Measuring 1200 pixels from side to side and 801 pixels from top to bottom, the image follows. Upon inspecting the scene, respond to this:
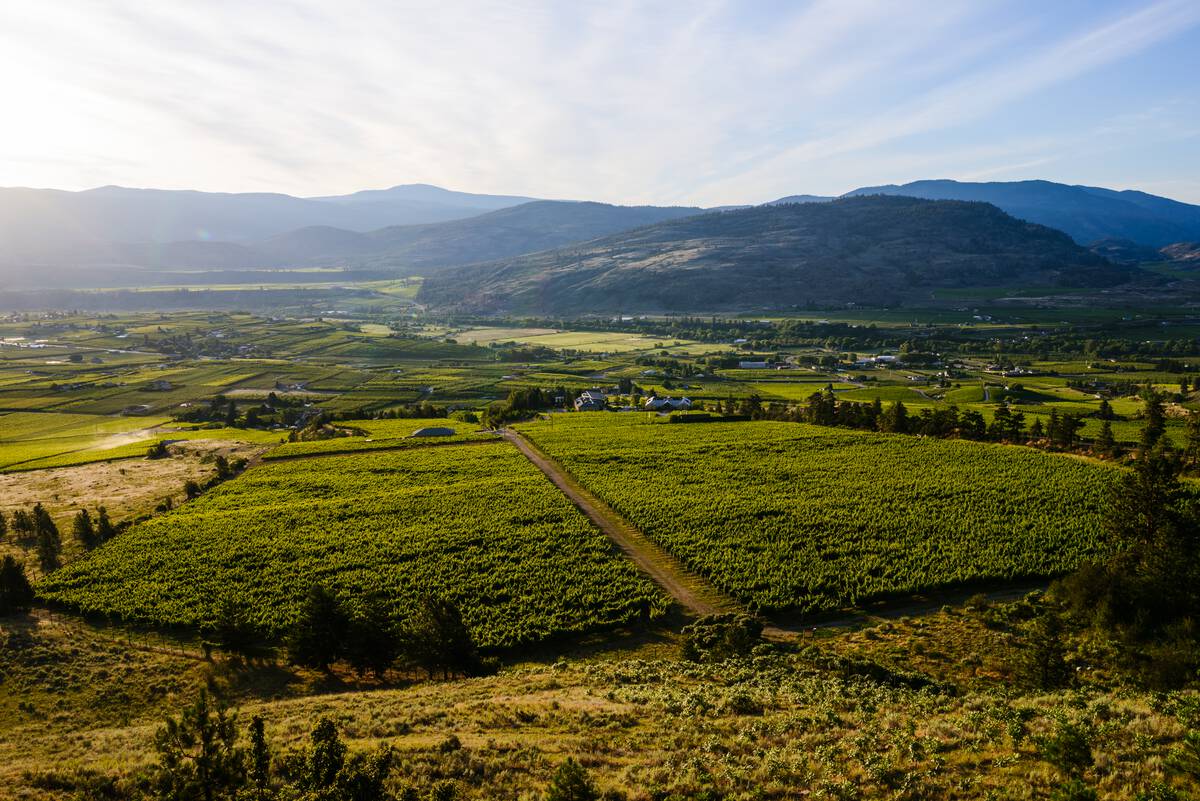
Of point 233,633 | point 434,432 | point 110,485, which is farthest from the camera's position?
point 434,432

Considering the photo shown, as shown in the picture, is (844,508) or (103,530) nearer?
(103,530)

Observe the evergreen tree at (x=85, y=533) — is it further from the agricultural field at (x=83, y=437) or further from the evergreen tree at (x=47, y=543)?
the agricultural field at (x=83, y=437)

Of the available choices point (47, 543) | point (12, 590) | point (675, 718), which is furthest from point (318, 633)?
point (47, 543)

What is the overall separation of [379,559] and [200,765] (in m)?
32.2

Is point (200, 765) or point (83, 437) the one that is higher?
point (200, 765)

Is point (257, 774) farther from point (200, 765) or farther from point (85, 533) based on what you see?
point (85, 533)

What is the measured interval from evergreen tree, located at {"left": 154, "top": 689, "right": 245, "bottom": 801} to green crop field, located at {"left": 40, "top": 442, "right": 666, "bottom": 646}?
20.6 metres

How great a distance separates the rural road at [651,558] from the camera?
38.5 meters

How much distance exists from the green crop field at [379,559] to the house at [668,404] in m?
45.0

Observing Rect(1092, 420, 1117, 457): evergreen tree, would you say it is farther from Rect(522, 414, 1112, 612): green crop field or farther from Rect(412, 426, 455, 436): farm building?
Rect(412, 426, 455, 436): farm building

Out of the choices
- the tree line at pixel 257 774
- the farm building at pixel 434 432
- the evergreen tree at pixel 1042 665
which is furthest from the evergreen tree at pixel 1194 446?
the farm building at pixel 434 432

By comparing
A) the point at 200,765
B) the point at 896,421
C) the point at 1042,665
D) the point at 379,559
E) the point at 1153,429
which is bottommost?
the point at 379,559

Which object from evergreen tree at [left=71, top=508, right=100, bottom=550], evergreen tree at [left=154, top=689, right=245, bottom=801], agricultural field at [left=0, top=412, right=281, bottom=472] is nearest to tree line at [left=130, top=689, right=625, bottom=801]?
evergreen tree at [left=154, top=689, right=245, bottom=801]

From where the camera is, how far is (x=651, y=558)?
4484 cm
